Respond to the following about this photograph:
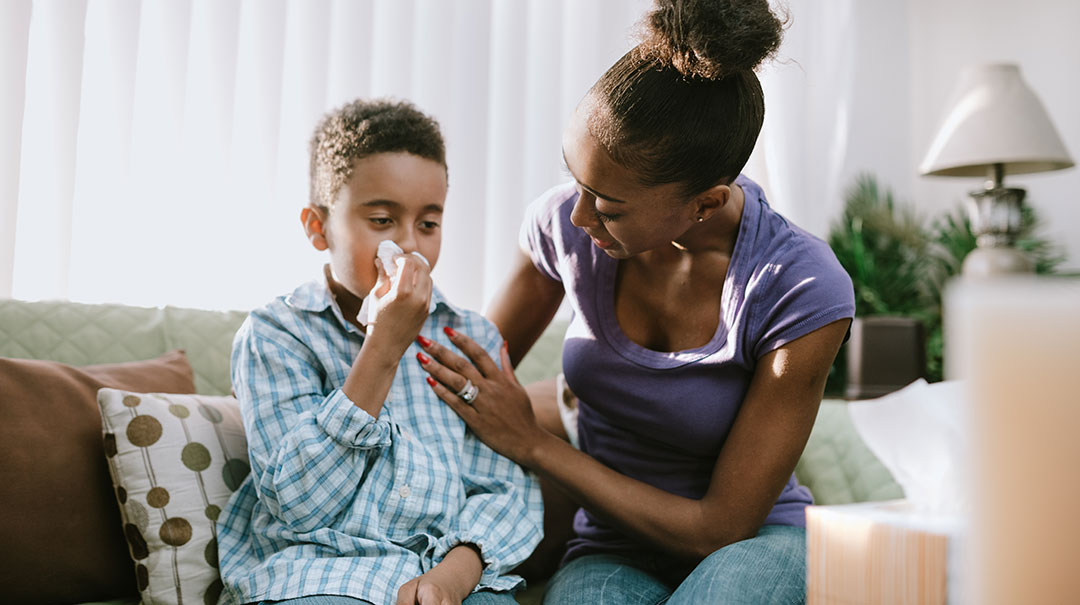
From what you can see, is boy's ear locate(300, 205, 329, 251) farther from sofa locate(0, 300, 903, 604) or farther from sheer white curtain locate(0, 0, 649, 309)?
sheer white curtain locate(0, 0, 649, 309)

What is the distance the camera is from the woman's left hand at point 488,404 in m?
1.25

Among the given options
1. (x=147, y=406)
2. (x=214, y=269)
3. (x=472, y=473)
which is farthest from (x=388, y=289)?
(x=214, y=269)

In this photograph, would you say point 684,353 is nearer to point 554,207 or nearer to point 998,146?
point 554,207

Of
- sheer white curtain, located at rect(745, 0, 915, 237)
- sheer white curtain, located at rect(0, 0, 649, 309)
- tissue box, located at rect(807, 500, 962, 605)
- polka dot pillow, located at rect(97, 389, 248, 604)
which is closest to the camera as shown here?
tissue box, located at rect(807, 500, 962, 605)

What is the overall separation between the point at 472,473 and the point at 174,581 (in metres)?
0.44

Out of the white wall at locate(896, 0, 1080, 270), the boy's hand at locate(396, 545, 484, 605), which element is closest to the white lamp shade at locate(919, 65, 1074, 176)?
the white wall at locate(896, 0, 1080, 270)

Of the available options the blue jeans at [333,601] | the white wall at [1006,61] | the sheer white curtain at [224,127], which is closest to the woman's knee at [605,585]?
the blue jeans at [333,601]

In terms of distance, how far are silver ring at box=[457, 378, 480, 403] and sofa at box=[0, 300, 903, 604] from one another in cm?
38

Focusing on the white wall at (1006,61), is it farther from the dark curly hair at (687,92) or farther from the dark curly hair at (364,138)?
the dark curly hair at (364,138)

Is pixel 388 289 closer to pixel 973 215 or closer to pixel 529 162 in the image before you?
pixel 529 162

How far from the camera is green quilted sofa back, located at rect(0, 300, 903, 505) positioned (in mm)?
1492

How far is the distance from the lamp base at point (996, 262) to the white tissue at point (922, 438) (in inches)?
79.1

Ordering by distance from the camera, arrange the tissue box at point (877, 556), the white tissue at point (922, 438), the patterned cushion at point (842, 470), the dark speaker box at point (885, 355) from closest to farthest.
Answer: the tissue box at point (877, 556), the white tissue at point (922, 438), the patterned cushion at point (842, 470), the dark speaker box at point (885, 355)

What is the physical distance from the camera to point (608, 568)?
→ 1238 mm
